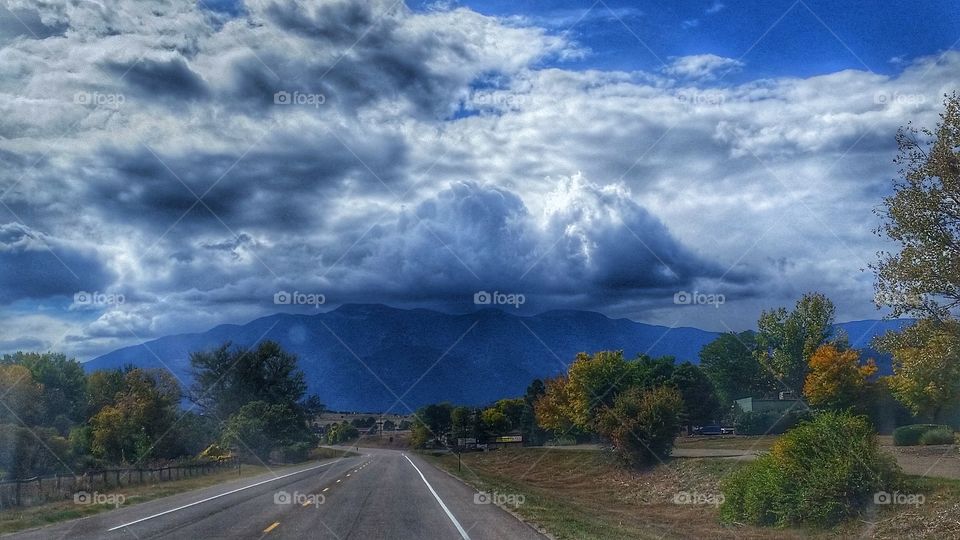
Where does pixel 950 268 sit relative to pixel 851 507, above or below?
above

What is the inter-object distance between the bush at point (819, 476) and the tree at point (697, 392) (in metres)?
84.1

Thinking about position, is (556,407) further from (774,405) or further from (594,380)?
(774,405)

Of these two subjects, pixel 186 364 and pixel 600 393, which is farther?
pixel 186 364

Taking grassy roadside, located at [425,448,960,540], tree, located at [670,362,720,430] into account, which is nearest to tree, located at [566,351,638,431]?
grassy roadside, located at [425,448,960,540]

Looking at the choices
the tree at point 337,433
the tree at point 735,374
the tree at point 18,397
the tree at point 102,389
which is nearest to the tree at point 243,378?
the tree at point 102,389

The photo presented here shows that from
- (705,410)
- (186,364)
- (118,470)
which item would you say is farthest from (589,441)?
(118,470)

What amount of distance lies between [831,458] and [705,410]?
95.4 metres

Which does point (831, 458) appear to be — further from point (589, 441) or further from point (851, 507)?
point (589, 441)

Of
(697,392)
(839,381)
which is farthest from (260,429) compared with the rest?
(697,392)

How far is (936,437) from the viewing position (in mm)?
41000

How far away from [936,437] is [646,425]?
15855 mm

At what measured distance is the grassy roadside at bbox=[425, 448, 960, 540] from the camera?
21062 mm

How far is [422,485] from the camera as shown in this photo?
41.2 m

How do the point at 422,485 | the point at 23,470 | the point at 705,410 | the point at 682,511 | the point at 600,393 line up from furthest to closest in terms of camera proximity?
the point at 705,410, the point at 600,393, the point at 23,470, the point at 422,485, the point at 682,511
